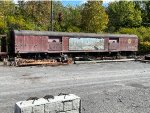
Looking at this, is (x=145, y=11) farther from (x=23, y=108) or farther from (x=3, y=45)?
(x=23, y=108)

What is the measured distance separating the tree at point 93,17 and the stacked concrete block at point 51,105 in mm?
50216

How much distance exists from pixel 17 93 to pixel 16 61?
14.2 meters

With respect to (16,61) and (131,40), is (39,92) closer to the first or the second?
(16,61)

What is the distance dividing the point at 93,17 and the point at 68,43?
21317 mm

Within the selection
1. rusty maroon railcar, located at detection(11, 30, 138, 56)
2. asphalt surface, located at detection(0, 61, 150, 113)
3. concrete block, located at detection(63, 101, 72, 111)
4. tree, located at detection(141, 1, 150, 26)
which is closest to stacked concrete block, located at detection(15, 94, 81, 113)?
concrete block, located at detection(63, 101, 72, 111)

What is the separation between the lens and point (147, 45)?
51781 millimetres

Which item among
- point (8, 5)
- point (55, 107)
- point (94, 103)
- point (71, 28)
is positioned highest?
point (8, 5)

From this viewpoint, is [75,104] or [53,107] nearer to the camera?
[53,107]

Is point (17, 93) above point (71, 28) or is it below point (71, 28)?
below

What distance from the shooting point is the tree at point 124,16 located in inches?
3110

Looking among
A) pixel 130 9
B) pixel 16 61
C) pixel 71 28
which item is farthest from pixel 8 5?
pixel 16 61

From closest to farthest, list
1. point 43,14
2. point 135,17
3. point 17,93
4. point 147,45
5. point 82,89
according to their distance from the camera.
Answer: point 17,93 < point 82,89 < point 147,45 < point 43,14 < point 135,17

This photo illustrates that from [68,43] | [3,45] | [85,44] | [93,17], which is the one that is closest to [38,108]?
[3,45]

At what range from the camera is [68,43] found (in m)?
37.4
